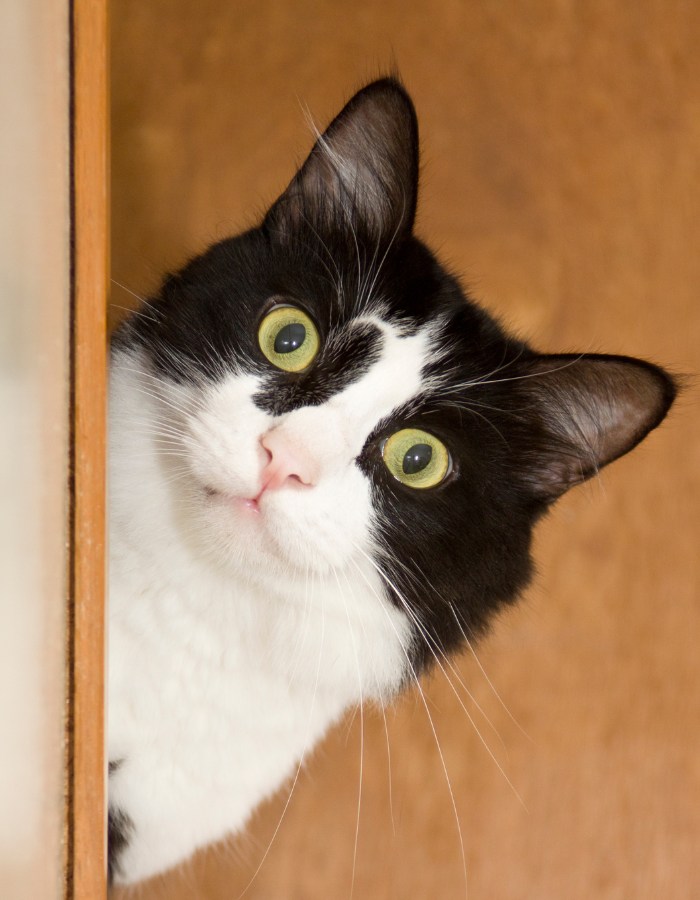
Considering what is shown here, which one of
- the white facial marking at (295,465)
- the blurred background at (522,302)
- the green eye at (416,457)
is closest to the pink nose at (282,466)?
the white facial marking at (295,465)

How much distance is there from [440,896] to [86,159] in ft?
4.04

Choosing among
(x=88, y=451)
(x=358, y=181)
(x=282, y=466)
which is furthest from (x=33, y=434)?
(x=358, y=181)

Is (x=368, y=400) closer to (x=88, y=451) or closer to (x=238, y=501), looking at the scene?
(x=238, y=501)

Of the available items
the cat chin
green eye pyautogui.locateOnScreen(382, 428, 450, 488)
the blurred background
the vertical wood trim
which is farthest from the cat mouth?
the blurred background

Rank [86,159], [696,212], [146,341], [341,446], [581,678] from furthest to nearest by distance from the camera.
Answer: [696,212], [581,678], [146,341], [341,446], [86,159]

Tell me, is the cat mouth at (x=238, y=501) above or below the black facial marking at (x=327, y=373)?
below

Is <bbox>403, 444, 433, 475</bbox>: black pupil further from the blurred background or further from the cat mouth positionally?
the blurred background

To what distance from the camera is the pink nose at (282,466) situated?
2.36 feet

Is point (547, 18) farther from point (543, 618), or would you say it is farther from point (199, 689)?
point (199, 689)

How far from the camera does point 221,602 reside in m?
0.87

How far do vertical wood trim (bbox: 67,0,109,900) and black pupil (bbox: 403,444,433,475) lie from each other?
0.36 m

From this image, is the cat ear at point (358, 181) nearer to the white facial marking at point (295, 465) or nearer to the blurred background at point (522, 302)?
the white facial marking at point (295, 465)

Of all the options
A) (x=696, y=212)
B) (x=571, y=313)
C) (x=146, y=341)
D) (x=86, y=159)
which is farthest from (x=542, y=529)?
(x=86, y=159)

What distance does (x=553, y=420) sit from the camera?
2.96ft
